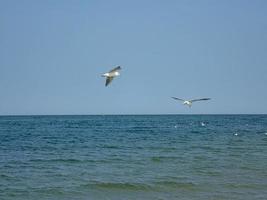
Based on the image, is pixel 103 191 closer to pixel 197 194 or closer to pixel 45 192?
pixel 45 192

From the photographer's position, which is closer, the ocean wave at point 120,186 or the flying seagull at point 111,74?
the flying seagull at point 111,74

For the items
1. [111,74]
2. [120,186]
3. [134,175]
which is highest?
[111,74]

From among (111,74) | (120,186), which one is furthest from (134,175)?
(111,74)

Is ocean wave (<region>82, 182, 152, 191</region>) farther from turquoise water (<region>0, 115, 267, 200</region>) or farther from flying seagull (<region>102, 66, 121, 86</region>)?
flying seagull (<region>102, 66, 121, 86</region>)

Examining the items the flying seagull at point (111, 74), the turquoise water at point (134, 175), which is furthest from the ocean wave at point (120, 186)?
the flying seagull at point (111, 74)

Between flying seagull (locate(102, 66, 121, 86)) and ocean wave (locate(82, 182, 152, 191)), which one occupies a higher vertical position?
flying seagull (locate(102, 66, 121, 86))

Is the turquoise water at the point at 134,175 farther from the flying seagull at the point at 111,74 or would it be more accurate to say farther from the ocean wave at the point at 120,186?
the flying seagull at the point at 111,74

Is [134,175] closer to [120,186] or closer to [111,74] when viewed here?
[120,186]

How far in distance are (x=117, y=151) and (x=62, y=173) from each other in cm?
938

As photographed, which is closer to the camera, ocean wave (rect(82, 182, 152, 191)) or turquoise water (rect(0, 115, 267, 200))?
turquoise water (rect(0, 115, 267, 200))

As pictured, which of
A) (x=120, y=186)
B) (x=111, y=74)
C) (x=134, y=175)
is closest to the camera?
(x=111, y=74)

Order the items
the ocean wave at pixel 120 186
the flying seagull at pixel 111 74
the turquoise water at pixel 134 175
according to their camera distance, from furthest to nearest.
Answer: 1. the ocean wave at pixel 120 186
2. the turquoise water at pixel 134 175
3. the flying seagull at pixel 111 74

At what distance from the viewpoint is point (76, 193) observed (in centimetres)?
1606

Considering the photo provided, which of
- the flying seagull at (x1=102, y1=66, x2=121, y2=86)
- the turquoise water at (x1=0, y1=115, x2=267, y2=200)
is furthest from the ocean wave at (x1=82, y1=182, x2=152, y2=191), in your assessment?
the flying seagull at (x1=102, y1=66, x2=121, y2=86)
